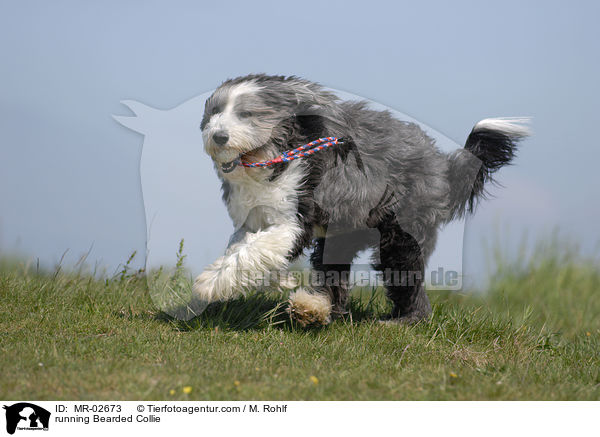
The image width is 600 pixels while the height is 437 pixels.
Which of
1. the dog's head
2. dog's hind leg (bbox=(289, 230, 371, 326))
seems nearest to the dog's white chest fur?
the dog's head

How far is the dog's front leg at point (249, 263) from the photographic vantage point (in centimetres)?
388

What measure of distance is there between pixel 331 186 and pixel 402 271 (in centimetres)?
105

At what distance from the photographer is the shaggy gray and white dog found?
390 centimetres

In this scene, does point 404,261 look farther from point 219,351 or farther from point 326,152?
point 219,351

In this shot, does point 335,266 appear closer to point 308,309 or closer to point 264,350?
point 308,309

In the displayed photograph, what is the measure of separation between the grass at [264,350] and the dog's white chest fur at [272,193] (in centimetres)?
90

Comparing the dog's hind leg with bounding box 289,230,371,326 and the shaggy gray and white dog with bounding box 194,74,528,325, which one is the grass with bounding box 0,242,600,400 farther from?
the shaggy gray and white dog with bounding box 194,74,528,325

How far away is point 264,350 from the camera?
12.9ft

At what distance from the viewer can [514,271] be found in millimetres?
7051

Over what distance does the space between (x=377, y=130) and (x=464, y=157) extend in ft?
2.69

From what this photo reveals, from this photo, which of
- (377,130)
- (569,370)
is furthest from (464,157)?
(569,370)

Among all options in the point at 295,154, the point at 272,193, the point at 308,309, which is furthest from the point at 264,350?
the point at 295,154
